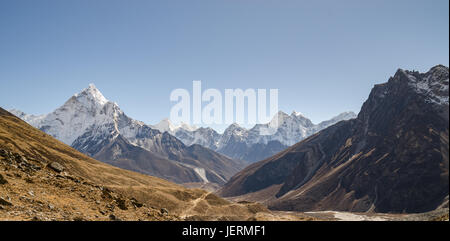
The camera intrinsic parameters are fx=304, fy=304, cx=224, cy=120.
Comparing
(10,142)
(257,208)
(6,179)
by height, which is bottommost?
(257,208)
